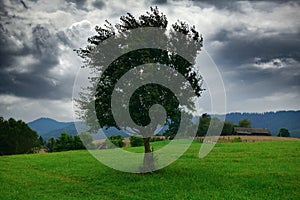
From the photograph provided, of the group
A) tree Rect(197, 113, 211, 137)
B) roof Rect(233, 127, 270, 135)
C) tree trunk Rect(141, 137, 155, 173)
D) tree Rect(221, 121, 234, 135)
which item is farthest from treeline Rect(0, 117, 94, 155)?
tree trunk Rect(141, 137, 155, 173)

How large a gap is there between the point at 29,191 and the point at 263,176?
75.2ft

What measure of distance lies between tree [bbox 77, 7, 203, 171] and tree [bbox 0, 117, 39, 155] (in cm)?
10003

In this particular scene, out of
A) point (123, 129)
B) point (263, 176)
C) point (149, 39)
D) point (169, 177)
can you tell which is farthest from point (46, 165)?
point (263, 176)

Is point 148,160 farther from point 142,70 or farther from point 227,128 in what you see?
point 227,128

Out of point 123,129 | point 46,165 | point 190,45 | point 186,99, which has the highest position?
point 190,45

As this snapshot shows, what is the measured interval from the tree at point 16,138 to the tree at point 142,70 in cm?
10003

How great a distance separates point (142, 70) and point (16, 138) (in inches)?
4314

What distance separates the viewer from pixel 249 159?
161 feet

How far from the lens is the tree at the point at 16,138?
126625mm

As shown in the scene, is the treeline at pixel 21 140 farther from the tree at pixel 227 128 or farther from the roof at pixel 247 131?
the roof at pixel 247 131

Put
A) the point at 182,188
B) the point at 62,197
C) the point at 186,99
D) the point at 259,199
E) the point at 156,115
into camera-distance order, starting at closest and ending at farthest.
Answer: the point at 259,199, the point at 62,197, the point at 182,188, the point at 156,115, the point at 186,99

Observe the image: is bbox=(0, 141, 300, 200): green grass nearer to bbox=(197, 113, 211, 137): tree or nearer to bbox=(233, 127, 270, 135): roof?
bbox=(197, 113, 211, 137): tree

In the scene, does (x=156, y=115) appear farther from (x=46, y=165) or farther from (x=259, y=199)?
(x=46, y=165)

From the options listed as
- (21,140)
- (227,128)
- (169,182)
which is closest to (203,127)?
(227,128)
